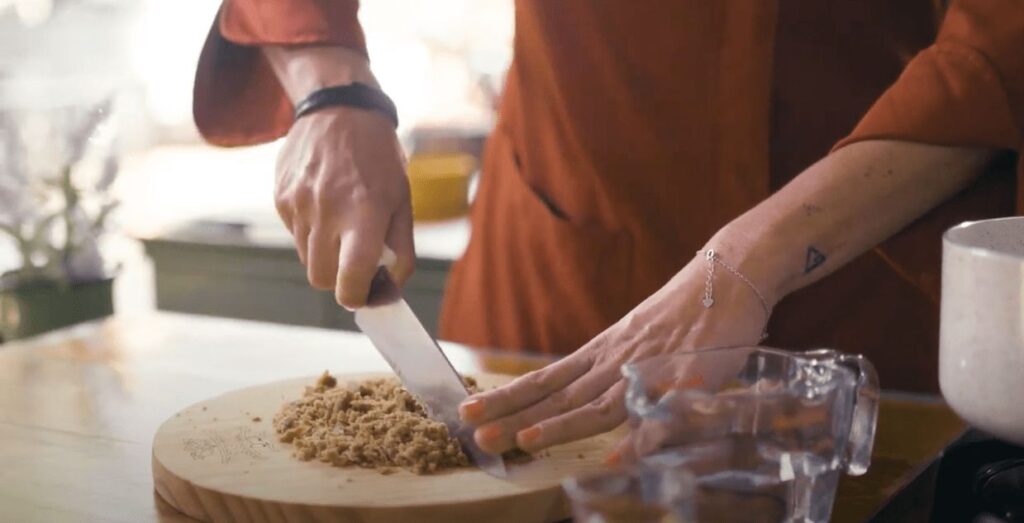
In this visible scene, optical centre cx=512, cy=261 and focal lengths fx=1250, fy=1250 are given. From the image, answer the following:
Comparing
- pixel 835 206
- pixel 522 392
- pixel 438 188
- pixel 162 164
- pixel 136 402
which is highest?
pixel 835 206

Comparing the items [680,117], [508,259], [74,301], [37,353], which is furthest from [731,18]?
[74,301]

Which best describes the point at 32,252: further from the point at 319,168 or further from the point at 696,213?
the point at 696,213

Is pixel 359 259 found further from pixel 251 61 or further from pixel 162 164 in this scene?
pixel 162 164

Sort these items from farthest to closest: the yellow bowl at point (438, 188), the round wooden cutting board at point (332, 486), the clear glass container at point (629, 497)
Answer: the yellow bowl at point (438, 188), the round wooden cutting board at point (332, 486), the clear glass container at point (629, 497)

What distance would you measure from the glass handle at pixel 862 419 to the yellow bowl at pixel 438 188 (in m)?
1.60

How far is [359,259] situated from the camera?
39.0 inches

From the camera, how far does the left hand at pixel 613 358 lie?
827 mm

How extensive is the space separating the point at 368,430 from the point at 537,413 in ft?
0.40

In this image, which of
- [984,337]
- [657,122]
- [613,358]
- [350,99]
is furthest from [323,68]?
[984,337]

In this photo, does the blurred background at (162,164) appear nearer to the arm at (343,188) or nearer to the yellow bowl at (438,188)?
the yellow bowl at (438,188)

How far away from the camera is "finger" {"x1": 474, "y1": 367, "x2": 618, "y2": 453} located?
81cm

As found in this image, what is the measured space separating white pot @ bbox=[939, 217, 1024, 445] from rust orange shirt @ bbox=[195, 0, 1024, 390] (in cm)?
39

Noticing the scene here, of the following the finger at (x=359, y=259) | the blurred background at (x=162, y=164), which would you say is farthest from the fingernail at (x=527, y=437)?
the blurred background at (x=162, y=164)

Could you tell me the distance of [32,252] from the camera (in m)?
1.90
